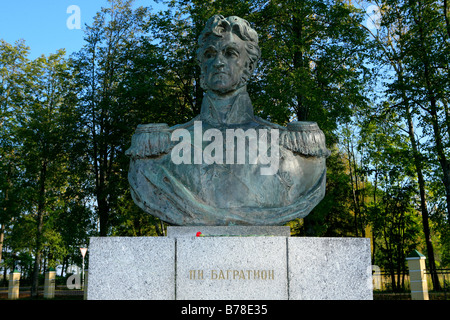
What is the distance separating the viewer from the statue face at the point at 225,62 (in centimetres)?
548

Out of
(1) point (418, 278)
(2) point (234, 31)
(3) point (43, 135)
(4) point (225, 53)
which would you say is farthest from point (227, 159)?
(3) point (43, 135)

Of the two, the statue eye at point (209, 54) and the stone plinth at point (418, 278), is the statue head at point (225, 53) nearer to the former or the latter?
the statue eye at point (209, 54)

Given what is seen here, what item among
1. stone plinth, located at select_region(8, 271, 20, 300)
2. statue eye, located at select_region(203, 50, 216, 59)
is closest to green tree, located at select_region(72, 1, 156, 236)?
stone plinth, located at select_region(8, 271, 20, 300)

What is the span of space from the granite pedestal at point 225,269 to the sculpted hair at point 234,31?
2.28m

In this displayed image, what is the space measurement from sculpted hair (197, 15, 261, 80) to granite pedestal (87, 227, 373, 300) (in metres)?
2.28

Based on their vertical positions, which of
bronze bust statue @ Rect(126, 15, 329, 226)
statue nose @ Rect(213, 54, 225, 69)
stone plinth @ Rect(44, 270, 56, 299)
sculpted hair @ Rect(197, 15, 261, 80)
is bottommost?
stone plinth @ Rect(44, 270, 56, 299)

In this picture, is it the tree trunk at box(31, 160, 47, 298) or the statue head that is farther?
the tree trunk at box(31, 160, 47, 298)

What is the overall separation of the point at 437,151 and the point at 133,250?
13.2 meters

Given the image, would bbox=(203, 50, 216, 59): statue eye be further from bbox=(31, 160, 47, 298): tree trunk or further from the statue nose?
bbox=(31, 160, 47, 298): tree trunk

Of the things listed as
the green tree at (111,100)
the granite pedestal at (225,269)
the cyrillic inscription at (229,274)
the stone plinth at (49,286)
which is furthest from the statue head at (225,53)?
the stone plinth at (49,286)

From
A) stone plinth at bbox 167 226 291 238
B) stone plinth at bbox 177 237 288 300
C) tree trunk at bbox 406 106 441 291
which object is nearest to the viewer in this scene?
stone plinth at bbox 177 237 288 300

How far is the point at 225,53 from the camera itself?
5.54 metres

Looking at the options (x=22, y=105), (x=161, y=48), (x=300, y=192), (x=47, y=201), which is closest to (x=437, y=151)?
(x=161, y=48)

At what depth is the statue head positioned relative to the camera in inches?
216
